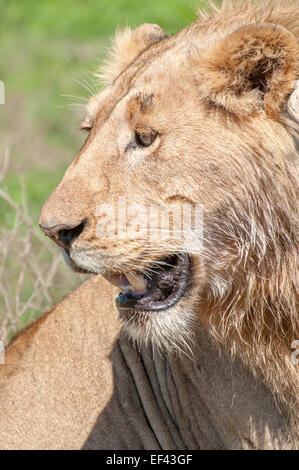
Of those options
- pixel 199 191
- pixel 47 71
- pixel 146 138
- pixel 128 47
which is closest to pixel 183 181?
pixel 199 191

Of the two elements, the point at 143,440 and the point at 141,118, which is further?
the point at 143,440

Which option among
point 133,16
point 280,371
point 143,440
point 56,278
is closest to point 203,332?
point 280,371

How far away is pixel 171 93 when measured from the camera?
3213 mm

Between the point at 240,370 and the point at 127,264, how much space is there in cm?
71

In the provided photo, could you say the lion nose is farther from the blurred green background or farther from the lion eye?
the blurred green background

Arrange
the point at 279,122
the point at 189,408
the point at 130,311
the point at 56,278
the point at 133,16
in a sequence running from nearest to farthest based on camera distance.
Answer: the point at 279,122, the point at 130,311, the point at 189,408, the point at 56,278, the point at 133,16

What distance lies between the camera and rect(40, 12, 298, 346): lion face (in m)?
3.10

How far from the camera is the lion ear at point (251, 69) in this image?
2988mm

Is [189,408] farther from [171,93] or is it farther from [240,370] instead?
[171,93]

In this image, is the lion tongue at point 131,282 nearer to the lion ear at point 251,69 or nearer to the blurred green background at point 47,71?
the lion ear at point 251,69

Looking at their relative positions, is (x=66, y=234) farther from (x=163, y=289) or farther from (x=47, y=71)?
(x=47, y=71)

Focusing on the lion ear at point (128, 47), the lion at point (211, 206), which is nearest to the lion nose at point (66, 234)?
the lion at point (211, 206)

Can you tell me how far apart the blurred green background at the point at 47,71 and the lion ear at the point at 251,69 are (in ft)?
11.6

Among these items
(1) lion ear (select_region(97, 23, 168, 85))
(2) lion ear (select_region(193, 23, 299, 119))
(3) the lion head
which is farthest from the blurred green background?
(2) lion ear (select_region(193, 23, 299, 119))
